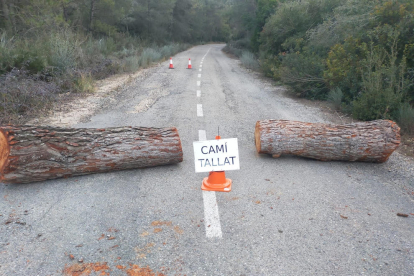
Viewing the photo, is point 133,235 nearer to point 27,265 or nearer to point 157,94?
point 27,265

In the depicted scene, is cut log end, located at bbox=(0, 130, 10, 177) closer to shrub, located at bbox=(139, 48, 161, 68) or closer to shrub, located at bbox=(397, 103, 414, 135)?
shrub, located at bbox=(397, 103, 414, 135)

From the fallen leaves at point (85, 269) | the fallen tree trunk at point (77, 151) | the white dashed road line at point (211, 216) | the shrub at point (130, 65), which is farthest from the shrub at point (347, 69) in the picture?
the shrub at point (130, 65)

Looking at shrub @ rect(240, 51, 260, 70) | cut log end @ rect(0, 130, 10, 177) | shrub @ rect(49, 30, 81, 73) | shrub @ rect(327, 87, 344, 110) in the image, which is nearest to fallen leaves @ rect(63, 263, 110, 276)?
cut log end @ rect(0, 130, 10, 177)

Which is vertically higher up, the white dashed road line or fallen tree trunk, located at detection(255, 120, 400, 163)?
fallen tree trunk, located at detection(255, 120, 400, 163)

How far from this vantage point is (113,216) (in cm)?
Answer: 368

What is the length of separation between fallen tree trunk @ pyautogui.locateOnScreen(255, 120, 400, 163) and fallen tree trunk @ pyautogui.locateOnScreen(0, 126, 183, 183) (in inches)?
65.1

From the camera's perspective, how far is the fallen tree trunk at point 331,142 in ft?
17.6

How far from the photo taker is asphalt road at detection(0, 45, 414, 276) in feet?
Answer: 9.59

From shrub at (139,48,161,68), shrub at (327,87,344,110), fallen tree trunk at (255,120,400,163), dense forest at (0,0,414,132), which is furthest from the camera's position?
shrub at (139,48,161,68)

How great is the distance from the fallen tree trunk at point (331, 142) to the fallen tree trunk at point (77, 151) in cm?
165

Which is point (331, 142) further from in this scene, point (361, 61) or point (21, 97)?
point (21, 97)

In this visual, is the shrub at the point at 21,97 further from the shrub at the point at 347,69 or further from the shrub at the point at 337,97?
the shrub at the point at 347,69

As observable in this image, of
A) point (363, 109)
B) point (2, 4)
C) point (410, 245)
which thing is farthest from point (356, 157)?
point (2, 4)

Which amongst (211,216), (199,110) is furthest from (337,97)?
(211,216)
